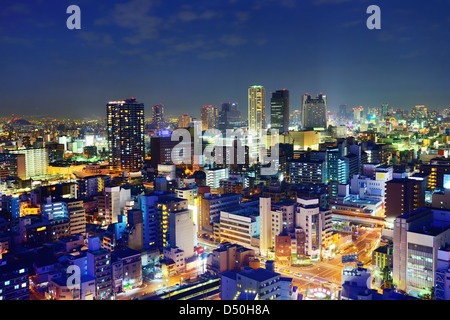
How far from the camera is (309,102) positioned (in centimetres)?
2847

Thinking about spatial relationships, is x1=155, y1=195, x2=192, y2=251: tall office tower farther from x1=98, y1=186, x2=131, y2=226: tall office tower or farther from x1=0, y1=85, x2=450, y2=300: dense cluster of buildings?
x1=98, y1=186, x2=131, y2=226: tall office tower

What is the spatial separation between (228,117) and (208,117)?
8.61 feet

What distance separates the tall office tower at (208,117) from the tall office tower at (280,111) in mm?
4248

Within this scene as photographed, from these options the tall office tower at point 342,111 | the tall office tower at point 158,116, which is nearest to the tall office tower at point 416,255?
the tall office tower at point 158,116

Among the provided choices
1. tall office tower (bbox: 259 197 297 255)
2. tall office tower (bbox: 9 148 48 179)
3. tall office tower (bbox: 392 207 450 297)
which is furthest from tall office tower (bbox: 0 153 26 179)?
tall office tower (bbox: 392 207 450 297)

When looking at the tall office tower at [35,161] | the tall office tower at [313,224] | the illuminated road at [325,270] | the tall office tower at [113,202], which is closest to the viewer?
the illuminated road at [325,270]

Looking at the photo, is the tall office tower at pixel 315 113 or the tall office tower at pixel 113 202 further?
the tall office tower at pixel 315 113

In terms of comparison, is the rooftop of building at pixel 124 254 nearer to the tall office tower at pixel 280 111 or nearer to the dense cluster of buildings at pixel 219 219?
the dense cluster of buildings at pixel 219 219

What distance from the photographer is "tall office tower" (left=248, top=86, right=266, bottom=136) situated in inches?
1005

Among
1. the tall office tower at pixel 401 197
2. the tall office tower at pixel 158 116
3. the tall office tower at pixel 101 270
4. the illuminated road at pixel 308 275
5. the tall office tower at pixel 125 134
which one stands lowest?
the illuminated road at pixel 308 275

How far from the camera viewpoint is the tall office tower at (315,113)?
27.7 metres

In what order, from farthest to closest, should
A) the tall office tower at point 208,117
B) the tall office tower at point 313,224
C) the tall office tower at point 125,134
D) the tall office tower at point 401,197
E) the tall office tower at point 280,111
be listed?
1. the tall office tower at point 208,117
2. the tall office tower at point 280,111
3. the tall office tower at point 125,134
4. the tall office tower at point 401,197
5. the tall office tower at point 313,224

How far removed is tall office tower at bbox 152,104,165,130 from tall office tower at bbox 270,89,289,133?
27.7 feet
